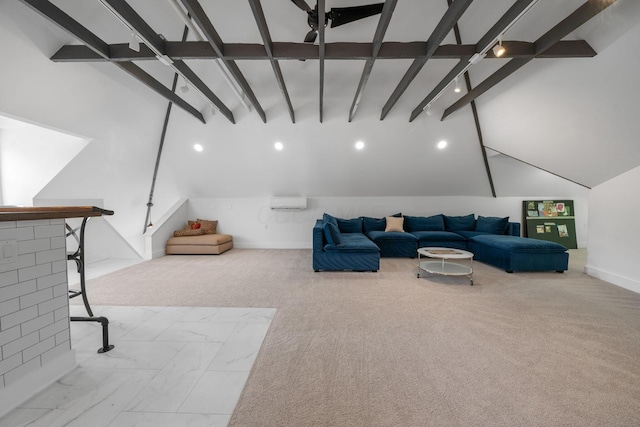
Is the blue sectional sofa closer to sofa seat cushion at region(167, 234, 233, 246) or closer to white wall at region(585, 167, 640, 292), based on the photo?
white wall at region(585, 167, 640, 292)

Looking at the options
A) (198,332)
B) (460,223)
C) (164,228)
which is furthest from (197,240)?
(460,223)

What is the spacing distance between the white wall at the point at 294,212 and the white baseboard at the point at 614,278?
9.36 feet

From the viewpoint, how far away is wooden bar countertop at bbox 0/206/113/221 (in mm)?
1498

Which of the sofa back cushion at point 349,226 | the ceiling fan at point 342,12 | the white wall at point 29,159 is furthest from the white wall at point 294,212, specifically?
the ceiling fan at point 342,12

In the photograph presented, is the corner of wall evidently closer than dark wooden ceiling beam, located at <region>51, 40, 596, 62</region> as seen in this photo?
No

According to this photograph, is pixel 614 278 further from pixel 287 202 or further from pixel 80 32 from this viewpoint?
pixel 80 32

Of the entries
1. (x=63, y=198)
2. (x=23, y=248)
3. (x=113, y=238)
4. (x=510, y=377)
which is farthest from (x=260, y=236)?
(x=510, y=377)

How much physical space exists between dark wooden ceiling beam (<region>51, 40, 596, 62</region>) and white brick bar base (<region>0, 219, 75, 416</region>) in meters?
2.24

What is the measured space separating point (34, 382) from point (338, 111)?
528 centimetres

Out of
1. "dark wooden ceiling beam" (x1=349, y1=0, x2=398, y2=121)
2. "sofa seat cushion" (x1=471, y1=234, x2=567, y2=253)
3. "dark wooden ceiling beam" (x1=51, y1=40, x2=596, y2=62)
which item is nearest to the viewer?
"dark wooden ceiling beam" (x1=349, y1=0, x2=398, y2=121)

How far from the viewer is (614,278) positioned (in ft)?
12.8

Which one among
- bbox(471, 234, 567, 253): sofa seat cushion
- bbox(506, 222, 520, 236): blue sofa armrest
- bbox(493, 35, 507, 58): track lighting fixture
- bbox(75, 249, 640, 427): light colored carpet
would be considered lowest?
bbox(75, 249, 640, 427): light colored carpet

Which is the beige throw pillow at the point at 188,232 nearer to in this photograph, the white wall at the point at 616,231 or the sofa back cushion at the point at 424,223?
the sofa back cushion at the point at 424,223

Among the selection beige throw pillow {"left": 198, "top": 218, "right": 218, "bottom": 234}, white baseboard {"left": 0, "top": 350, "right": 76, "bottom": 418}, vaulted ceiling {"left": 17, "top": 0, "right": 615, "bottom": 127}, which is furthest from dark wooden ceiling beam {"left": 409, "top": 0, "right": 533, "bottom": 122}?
beige throw pillow {"left": 198, "top": 218, "right": 218, "bottom": 234}
